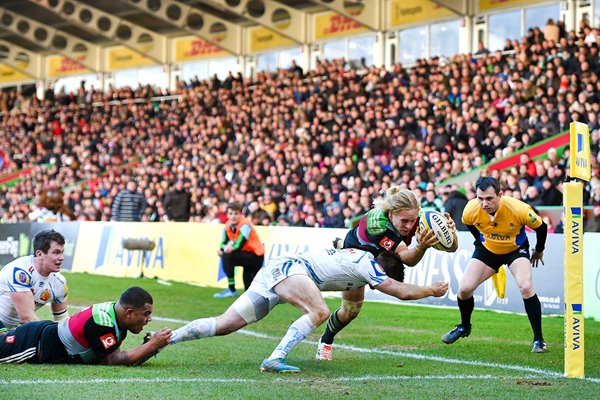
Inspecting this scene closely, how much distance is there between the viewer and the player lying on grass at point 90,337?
8.56 m

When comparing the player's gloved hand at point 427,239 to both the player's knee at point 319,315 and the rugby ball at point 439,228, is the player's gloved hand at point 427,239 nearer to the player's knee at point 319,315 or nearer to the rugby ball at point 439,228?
the rugby ball at point 439,228

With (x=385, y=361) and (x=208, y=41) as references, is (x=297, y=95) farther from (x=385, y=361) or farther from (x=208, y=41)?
(x=385, y=361)

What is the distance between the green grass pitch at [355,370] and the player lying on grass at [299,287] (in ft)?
1.10

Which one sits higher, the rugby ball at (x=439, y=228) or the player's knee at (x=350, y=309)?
the rugby ball at (x=439, y=228)

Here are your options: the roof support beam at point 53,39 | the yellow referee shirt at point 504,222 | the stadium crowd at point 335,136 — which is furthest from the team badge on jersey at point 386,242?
the roof support beam at point 53,39

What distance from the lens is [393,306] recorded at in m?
17.4

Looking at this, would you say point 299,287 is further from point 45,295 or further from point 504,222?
point 504,222

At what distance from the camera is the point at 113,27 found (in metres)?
43.0

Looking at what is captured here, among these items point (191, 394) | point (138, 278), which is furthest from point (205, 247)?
point (191, 394)

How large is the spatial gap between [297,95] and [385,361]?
2282 centimetres

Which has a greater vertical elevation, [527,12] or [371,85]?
[527,12]

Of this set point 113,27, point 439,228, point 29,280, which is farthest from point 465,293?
point 113,27

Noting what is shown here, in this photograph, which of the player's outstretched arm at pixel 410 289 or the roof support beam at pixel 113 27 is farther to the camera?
the roof support beam at pixel 113 27

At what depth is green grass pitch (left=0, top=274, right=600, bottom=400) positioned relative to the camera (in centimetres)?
767
